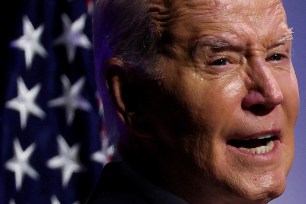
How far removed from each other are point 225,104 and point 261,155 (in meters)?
0.12

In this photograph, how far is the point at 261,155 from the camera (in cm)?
124

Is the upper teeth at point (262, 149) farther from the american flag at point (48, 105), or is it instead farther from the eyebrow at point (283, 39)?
the american flag at point (48, 105)

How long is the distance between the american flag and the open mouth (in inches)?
34.2

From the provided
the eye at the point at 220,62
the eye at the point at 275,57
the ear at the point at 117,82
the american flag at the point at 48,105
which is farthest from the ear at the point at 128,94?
the american flag at the point at 48,105

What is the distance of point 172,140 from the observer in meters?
1.27

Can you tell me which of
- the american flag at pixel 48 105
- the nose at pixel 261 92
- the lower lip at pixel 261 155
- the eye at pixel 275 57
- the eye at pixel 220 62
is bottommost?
the american flag at pixel 48 105

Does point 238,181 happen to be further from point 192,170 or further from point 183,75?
point 183,75

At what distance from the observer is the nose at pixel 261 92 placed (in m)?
1.22

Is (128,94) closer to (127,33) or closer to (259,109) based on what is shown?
(127,33)

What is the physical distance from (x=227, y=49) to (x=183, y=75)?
10 centimetres

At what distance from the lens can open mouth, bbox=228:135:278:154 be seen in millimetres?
1243

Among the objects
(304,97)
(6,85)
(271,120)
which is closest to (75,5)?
(6,85)

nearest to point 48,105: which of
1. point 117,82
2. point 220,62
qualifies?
point 117,82

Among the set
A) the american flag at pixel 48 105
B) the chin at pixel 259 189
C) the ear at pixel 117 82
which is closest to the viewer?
the chin at pixel 259 189
